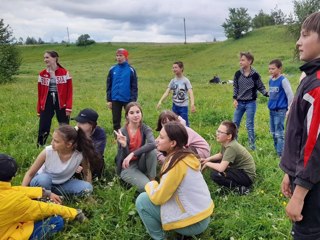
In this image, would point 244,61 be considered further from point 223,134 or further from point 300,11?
point 300,11

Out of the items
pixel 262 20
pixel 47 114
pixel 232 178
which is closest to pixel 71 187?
pixel 232 178

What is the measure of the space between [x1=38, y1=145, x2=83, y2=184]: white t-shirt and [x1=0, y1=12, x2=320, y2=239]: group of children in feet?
0.04

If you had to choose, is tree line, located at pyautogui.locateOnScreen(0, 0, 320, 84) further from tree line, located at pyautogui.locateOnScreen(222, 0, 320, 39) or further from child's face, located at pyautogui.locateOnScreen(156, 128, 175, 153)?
child's face, located at pyautogui.locateOnScreen(156, 128, 175, 153)

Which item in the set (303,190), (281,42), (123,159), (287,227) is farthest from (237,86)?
(281,42)

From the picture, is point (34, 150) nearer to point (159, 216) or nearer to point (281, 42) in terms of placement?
point (159, 216)

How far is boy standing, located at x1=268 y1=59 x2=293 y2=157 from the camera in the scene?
6.39 metres

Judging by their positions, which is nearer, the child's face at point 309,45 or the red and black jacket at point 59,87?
the child's face at point 309,45

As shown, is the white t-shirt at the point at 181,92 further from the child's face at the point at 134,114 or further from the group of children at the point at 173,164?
the child's face at the point at 134,114

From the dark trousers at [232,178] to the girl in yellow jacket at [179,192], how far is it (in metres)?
1.25

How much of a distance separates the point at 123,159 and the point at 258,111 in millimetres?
6736

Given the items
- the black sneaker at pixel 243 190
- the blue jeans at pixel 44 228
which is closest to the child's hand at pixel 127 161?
the blue jeans at pixel 44 228

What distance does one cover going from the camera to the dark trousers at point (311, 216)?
2199 mm

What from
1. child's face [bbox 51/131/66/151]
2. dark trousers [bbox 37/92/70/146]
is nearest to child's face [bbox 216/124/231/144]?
child's face [bbox 51/131/66/151]

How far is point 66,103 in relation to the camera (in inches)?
276
